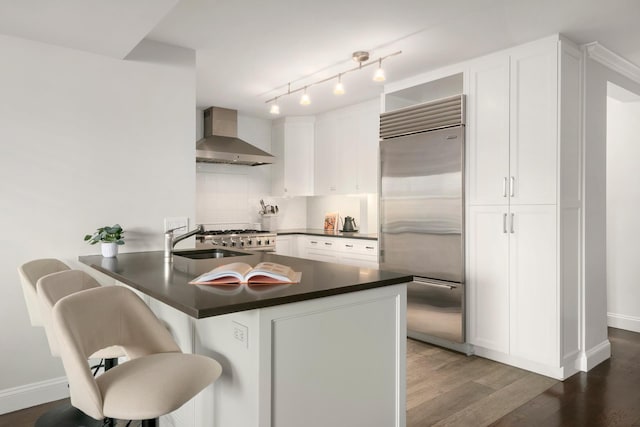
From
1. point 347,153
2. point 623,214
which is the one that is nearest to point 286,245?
point 347,153

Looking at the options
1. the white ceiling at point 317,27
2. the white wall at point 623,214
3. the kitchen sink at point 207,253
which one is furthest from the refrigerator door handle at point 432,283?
the white wall at point 623,214

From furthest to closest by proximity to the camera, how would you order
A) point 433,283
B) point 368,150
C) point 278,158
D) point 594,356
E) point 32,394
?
point 278,158 → point 368,150 → point 433,283 → point 594,356 → point 32,394

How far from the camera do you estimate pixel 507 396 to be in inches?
113

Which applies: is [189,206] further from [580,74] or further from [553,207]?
[580,74]

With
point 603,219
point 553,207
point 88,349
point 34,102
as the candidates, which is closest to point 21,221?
point 34,102

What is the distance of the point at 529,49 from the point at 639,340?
116 inches

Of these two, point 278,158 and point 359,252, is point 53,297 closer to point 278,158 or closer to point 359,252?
point 359,252

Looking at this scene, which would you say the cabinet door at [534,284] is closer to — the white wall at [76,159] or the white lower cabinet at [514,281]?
the white lower cabinet at [514,281]

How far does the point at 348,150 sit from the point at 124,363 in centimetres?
405

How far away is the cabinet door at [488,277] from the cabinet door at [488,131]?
0.46 ft

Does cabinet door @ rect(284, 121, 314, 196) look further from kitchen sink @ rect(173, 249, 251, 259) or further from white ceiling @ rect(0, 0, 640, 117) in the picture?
kitchen sink @ rect(173, 249, 251, 259)

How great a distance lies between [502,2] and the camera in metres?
2.59

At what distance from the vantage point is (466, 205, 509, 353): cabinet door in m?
3.41

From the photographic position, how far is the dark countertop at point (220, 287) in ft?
4.86
